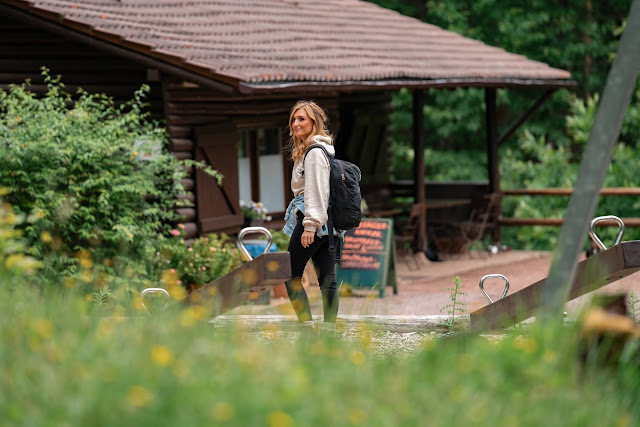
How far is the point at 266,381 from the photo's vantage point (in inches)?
130

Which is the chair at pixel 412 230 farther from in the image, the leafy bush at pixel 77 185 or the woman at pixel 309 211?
the woman at pixel 309 211

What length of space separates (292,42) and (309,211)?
6875mm

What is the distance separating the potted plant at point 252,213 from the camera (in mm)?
11984

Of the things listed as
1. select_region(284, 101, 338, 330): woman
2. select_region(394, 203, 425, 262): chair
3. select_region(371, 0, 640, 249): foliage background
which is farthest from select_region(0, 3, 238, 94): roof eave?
select_region(371, 0, 640, 249): foliage background

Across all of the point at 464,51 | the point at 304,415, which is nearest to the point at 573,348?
the point at 304,415

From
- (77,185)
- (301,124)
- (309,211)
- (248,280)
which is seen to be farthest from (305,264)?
(77,185)

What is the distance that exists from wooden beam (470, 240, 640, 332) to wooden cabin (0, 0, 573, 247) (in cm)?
429

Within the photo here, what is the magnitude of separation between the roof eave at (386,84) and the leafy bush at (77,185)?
1.29m

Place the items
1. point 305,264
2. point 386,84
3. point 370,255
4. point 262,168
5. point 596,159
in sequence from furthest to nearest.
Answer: point 262,168 → point 386,84 → point 370,255 → point 305,264 → point 596,159

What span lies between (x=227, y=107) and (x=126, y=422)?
895cm

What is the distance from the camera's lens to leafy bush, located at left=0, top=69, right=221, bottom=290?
28.2 ft

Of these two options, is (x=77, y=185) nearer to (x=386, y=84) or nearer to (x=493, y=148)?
(x=386, y=84)

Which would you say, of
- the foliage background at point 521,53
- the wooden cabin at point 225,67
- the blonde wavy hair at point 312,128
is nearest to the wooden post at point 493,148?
the wooden cabin at point 225,67

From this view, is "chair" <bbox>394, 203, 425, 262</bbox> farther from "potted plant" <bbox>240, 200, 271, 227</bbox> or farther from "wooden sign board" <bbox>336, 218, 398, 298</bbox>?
"potted plant" <bbox>240, 200, 271, 227</bbox>
